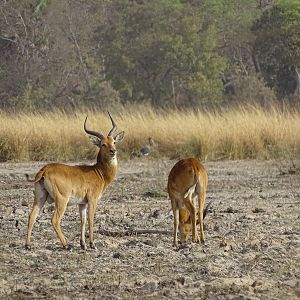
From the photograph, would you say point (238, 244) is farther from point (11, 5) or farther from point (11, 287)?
point (11, 5)

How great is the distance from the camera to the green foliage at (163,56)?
1507 inches

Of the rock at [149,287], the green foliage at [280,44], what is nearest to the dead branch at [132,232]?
the rock at [149,287]

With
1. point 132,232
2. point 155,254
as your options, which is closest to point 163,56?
point 132,232

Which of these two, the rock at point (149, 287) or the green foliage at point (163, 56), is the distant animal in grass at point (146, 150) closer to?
the rock at point (149, 287)

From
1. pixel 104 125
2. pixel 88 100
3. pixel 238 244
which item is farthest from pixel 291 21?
pixel 238 244

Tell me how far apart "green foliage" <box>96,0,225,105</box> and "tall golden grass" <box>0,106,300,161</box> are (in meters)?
15.1

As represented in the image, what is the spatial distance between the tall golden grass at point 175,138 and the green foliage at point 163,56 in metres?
15.1

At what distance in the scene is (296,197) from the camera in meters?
14.0

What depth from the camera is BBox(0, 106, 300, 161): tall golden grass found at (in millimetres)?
20844

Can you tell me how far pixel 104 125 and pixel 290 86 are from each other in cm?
1758

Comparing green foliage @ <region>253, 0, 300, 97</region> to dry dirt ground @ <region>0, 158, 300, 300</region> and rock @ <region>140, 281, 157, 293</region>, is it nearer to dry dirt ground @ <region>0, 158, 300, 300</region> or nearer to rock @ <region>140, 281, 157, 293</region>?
dry dirt ground @ <region>0, 158, 300, 300</region>

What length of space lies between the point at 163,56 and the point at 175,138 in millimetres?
17851

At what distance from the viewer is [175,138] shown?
70.3ft

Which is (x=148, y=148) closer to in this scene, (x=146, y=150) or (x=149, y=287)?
(x=146, y=150)
